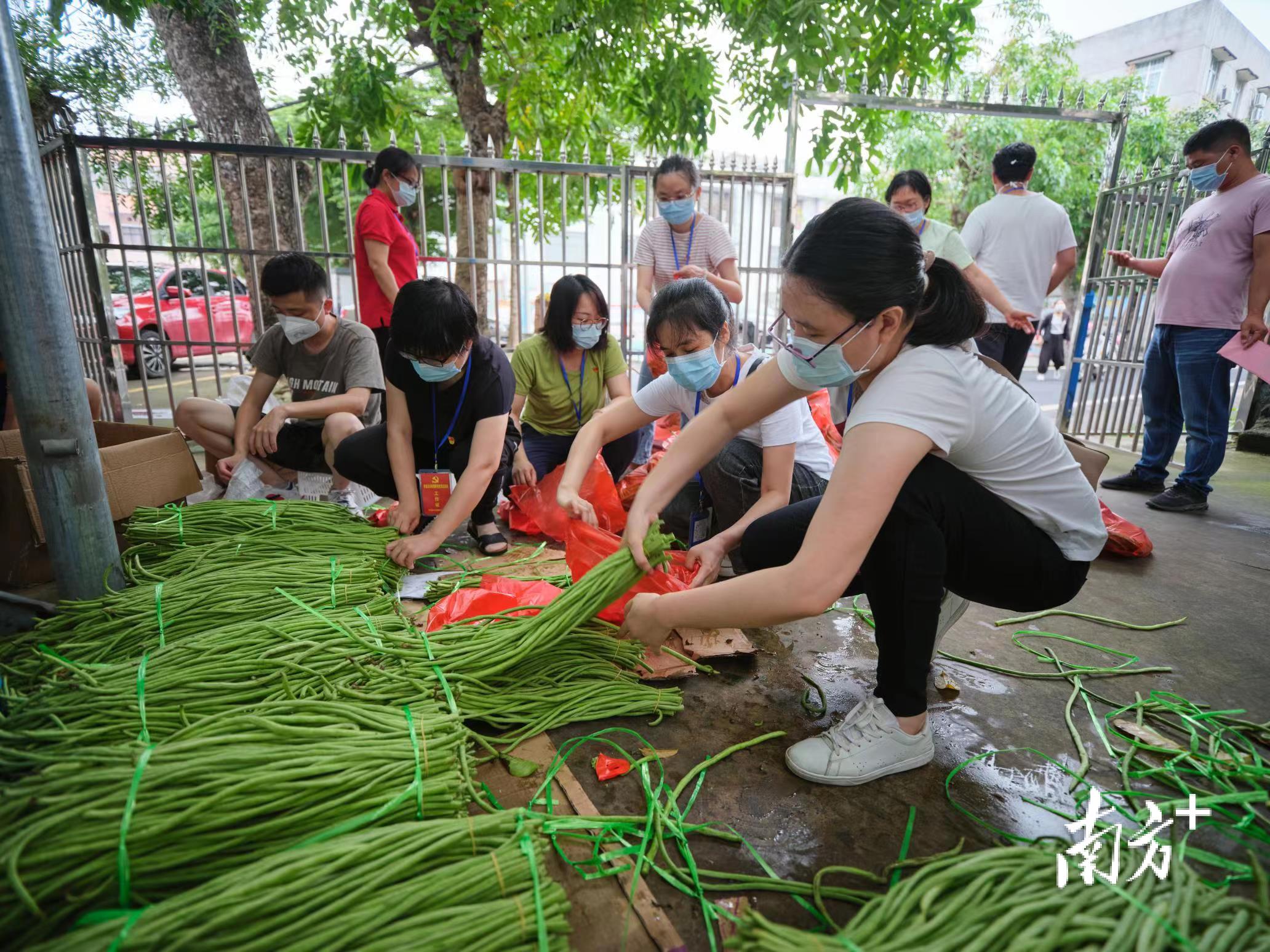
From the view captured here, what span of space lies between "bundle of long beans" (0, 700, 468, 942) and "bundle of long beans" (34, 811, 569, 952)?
103 millimetres

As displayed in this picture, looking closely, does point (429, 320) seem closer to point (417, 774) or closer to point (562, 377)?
point (562, 377)

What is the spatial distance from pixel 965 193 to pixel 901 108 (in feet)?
39.7

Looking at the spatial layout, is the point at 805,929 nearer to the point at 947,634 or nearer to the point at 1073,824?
the point at 1073,824

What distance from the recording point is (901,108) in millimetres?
5539

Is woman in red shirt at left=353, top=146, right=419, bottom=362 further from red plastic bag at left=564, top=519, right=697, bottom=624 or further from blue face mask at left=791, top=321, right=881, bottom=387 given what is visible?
blue face mask at left=791, top=321, right=881, bottom=387

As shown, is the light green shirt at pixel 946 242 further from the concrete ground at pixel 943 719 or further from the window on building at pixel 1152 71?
Result: the window on building at pixel 1152 71

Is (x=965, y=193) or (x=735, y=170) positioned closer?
(x=735, y=170)

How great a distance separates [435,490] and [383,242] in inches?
75.5

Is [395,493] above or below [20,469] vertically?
below

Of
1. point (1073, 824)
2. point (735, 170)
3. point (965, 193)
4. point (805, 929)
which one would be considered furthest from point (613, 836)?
point (965, 193)

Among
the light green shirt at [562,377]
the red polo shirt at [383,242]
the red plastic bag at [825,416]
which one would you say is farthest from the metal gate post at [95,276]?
the red plastic bag at [825,416]

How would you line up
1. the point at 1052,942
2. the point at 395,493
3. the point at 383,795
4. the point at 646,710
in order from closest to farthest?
the point at 1052,942 → the point at 383,795 → the point at 646,710 → the point at 395,493

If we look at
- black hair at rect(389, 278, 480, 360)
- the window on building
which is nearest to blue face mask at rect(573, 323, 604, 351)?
black hair at rect(389, 278, 480, 360)

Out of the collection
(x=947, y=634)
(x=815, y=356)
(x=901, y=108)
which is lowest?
(x=947, y=634)
